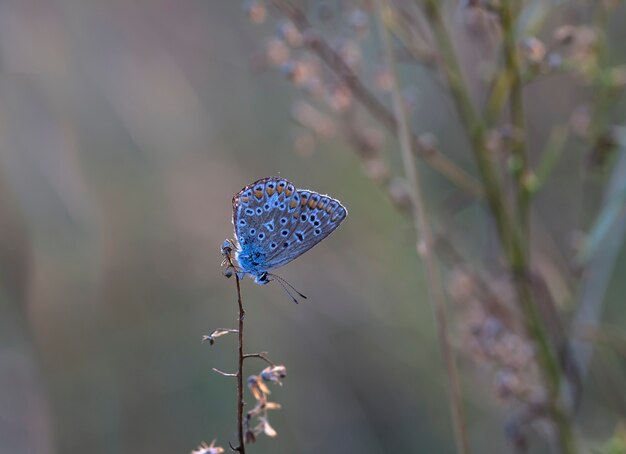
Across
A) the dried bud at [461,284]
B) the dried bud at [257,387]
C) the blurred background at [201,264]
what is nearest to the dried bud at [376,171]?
the dried bud at [461,284]

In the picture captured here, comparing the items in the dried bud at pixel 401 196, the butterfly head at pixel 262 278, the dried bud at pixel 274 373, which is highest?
the dried bud at pixel 401 196

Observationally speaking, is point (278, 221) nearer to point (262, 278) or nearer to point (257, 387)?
point (262, 278)

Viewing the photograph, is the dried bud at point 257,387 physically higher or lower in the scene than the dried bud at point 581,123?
lower

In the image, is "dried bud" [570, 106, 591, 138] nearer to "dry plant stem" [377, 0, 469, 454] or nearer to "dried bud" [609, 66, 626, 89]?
"dried bud" [609, 66, 626, 89]

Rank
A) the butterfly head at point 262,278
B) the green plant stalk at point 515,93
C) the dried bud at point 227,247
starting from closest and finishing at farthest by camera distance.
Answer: the dried bud at point 227,247 → the butterfly head at point 262,278 → the green plant stalk at point 515,93

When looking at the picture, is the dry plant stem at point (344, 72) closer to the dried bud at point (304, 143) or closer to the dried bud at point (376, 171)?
the dried bud at point (376, 171)

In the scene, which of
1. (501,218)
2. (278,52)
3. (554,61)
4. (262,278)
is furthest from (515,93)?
(262,278)

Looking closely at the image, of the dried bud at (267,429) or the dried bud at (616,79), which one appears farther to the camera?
the dried bud at (616,79)
